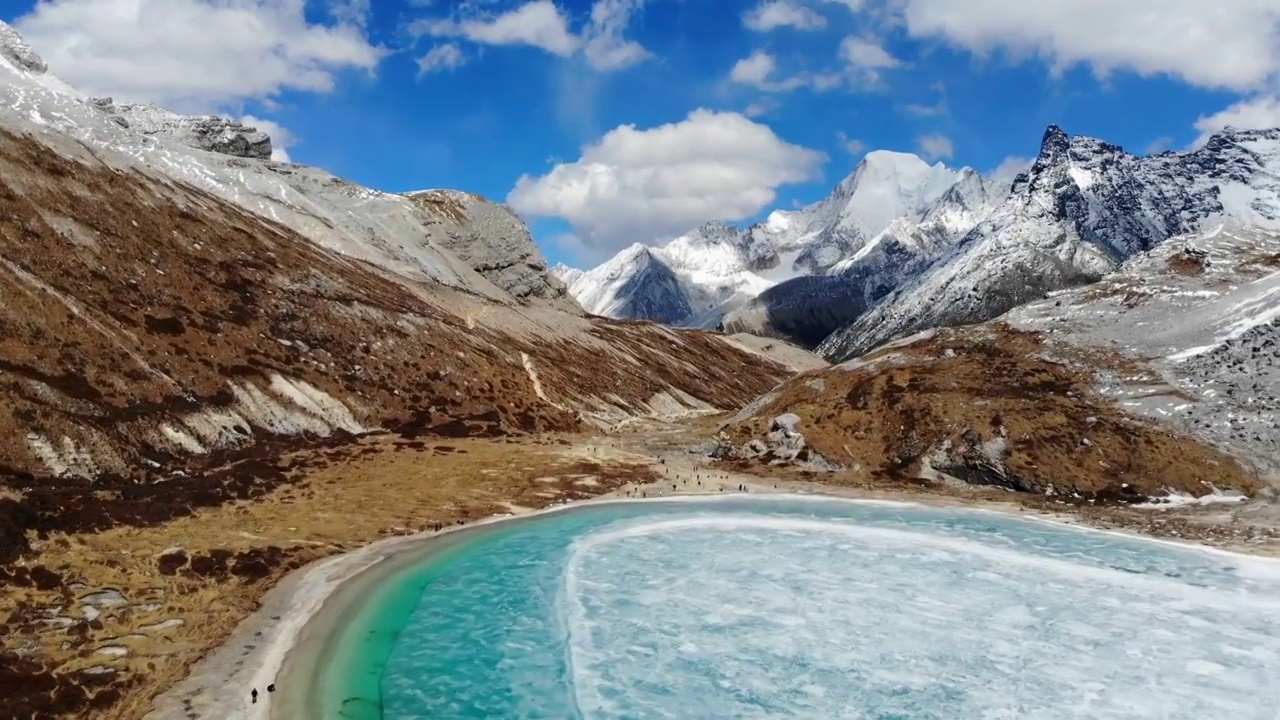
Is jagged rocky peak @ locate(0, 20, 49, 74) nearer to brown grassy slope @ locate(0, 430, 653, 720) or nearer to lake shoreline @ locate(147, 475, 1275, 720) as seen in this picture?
brown grassy slope @ locate(0, 430, 653, 720)

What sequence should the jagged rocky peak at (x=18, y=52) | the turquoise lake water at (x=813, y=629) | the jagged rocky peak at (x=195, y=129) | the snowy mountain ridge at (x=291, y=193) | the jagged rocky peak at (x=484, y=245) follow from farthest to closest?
the jagged rocky peak at (x=195, y=129)
the jagged rocky peak at (x=484, y=245)
the jagged rocky peak at (x=18, y=52)
the snowy mountain ridge at (x=291, y=193)
the turquoise lake water at (x=813, y=629)

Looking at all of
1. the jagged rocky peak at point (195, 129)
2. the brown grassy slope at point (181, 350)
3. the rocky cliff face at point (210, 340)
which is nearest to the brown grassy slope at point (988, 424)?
the brown grassy slope at point (181, 350)

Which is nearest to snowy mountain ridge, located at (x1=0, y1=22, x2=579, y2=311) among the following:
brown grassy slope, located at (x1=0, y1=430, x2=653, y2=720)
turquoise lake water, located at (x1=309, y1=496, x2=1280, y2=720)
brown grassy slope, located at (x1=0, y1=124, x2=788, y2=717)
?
brown grassy slope, located at (x1=0, y1=124, x2=788, y2=717)

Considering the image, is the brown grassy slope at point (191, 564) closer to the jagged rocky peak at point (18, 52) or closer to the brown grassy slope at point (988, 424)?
the brown grassy slope at point (988, 424)

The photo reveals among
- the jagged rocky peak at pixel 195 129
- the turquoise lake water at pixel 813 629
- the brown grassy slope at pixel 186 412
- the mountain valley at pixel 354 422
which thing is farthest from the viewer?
the jagged rocky peak at pixel 195 129

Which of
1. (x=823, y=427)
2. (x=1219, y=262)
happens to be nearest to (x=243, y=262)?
(x=823, y=427)

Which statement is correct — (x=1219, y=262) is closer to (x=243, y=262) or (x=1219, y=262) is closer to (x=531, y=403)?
(x=531, y=403)

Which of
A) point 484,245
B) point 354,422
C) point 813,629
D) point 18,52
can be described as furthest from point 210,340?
point 18,52

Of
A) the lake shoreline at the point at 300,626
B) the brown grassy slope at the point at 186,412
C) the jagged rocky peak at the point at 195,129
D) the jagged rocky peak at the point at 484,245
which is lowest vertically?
the lake shoreline at the point at 300,626
